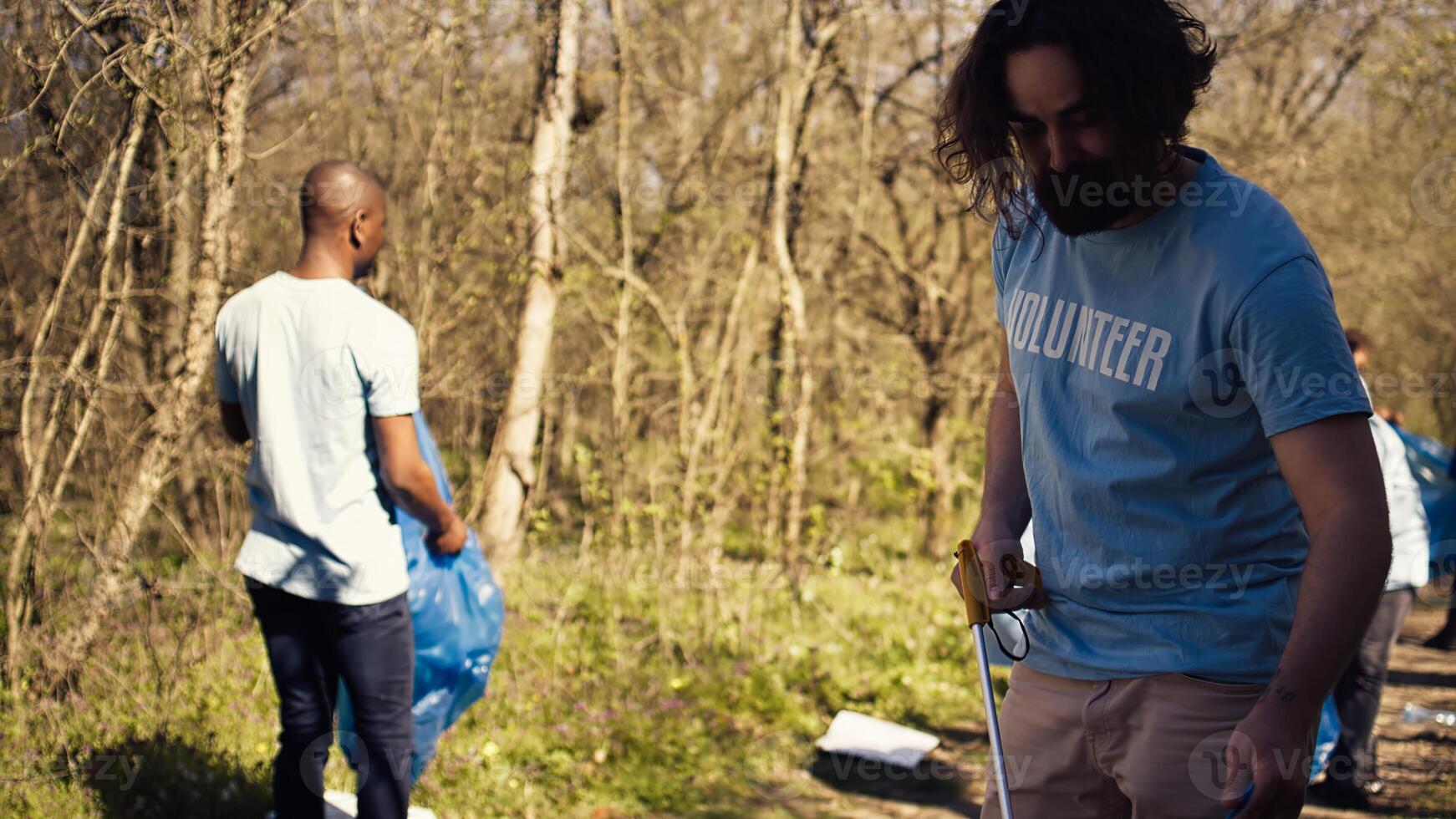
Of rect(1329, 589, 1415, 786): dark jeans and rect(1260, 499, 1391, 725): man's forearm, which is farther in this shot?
rect(1329, 589, 1415, 786): dark jeans

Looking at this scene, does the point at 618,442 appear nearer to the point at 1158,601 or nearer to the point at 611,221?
the point at 611,221

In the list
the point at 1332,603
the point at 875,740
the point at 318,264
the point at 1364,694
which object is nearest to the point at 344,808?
the point at 318,264

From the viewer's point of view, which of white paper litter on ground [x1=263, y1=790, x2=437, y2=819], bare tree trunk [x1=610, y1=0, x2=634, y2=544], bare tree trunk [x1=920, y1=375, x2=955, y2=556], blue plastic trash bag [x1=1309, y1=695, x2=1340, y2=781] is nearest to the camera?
white paper litter on ground [x1=263, y1=790, x2=437, y2=819]

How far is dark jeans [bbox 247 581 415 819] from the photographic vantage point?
2.74 m

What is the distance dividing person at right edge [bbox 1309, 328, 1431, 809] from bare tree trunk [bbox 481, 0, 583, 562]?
335cm

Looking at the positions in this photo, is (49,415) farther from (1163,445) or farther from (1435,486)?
(1435,486)

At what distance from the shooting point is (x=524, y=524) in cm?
530

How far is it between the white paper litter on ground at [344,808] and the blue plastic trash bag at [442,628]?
1.18 feet

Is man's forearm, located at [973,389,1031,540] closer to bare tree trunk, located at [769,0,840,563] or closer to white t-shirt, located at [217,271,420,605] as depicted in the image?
white t-shirt, located at [217,271,420,605]

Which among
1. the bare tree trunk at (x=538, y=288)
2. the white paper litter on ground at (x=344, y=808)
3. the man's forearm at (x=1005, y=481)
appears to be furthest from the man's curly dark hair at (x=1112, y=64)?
the bare tree trunk at (x=538, y=288)

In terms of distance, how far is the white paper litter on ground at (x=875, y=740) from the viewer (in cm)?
459

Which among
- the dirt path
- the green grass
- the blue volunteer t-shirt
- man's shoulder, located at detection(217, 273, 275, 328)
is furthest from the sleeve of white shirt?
the dirt path

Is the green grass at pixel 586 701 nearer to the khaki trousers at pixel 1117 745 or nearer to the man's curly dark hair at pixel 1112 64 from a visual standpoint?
the khaki trousers at pixel 1117 745

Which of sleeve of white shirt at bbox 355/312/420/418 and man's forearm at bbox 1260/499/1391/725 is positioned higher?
sleeve of white shirt at bbox 355/312/420/418
